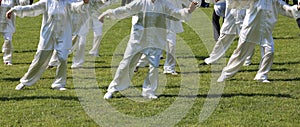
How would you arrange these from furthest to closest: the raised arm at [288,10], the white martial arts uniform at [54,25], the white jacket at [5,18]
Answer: the white jacket at [5,18] → the raised arm at [288,10] → the white martial arts uniform at [54,25]

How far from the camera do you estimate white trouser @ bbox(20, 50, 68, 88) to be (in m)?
11.0

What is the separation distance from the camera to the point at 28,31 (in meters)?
24.5

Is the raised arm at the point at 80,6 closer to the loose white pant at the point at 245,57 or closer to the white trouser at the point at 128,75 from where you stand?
the white trouser at the point at 128,75

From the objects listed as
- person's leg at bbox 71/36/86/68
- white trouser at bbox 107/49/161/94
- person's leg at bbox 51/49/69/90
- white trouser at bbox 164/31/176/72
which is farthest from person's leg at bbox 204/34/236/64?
person's leg at bbox 51/49/69/90

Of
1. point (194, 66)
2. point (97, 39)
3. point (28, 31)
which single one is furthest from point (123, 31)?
point (194, 66)

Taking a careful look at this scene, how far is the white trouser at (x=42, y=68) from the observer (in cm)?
1102

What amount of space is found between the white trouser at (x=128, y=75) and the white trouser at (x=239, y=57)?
2.17 metres

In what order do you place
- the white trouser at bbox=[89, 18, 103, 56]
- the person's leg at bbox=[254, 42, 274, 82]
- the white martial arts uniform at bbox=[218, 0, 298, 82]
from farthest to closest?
1. the white trouser at bbox=[89, 18, 103, 56]
2. the person's leg at bbox=[254, 42, 274, 82]
3. the white martial arts uniform at bbox=[218, 0, 298, 82]

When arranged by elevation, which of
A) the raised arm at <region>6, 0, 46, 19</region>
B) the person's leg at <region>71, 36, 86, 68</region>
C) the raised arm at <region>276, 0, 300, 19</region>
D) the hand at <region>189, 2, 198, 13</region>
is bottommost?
the person's leg at <region>71, 36, 86, 68</region>

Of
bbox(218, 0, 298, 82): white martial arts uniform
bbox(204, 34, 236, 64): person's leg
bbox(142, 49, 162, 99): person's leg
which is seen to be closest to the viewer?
bbox(142, 49, 162, 99): person's leg

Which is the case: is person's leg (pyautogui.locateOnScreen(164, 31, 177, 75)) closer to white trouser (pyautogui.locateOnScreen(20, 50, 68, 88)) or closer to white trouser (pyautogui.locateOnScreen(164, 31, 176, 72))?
white trouser (pyautogui.locateOnScreen(164, 31, 176, 72))

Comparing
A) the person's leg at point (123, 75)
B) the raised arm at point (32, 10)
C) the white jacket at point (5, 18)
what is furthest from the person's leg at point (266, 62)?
the white jacket at point (5, 18)

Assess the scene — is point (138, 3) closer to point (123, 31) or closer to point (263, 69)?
point (263, 69)

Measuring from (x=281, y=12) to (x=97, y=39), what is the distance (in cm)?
587
